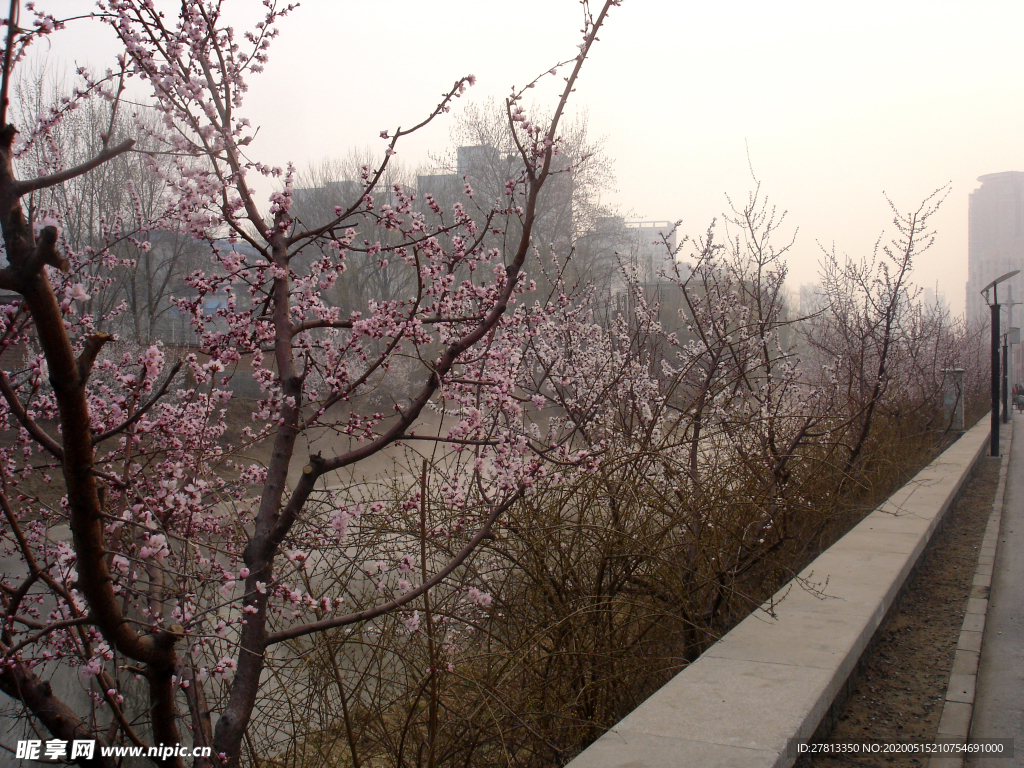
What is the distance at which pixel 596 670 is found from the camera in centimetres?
342

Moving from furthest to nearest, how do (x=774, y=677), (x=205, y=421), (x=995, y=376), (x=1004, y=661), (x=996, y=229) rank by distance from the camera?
1. (x=996, y=229)
2. (x=995, y=376)
3. (x=1004, y=661)
4. (x=205, y=421)
5. (x=774, y=677)

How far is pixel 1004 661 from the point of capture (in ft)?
15.1

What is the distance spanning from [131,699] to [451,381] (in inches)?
98.7

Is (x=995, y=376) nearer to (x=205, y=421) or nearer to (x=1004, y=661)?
(x=1004, y=661)

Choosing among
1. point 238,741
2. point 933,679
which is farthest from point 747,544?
point 238,741

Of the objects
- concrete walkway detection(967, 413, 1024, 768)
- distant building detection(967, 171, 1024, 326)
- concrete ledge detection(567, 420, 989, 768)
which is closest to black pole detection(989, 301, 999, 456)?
concrete walkway detection(967, 413, 1024, 768)

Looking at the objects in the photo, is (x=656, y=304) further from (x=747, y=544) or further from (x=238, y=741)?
(x=238, y=741)

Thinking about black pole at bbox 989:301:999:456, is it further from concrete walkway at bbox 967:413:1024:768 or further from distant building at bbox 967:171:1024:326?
distant building at bbox 967:171:1024:326

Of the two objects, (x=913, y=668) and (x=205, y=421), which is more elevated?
(x=205, y=421)

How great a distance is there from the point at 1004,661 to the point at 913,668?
A: 0.79 metres

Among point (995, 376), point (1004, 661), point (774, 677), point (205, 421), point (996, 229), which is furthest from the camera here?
point (996, 229)

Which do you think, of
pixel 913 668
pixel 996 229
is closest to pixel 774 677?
pixel 913 668

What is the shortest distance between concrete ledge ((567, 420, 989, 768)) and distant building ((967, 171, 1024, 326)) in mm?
53443

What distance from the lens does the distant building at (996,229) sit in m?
51.1
